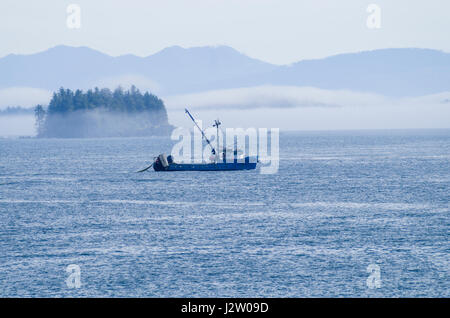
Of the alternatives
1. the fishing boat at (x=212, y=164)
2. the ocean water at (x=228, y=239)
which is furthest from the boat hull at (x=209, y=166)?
the ocean water at (x=228, y=239)

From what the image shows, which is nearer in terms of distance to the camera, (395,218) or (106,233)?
(106,233)

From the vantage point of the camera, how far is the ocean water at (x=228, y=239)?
157 feet

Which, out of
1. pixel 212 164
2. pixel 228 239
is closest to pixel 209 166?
pixel 212 164

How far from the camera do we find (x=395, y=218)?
76.6 meters

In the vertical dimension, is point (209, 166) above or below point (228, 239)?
above

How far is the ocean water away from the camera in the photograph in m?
47.9

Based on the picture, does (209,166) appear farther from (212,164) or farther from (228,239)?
(228,239)

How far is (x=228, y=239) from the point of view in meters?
63.8

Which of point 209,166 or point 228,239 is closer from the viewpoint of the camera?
point 228,239

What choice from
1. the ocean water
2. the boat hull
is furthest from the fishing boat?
the ocean water
